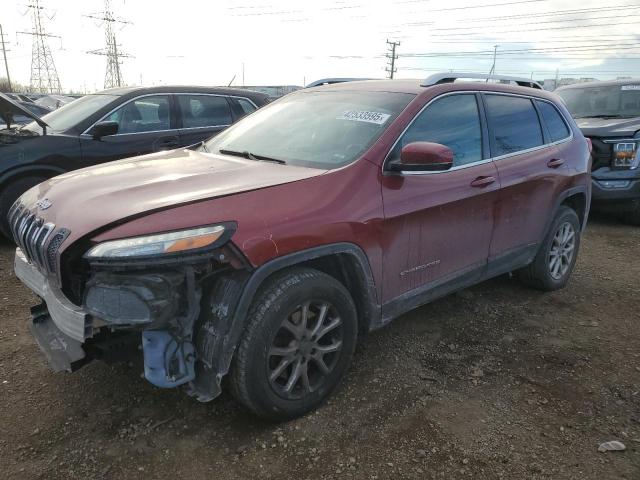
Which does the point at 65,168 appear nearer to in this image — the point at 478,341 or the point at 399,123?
the point at 399,123

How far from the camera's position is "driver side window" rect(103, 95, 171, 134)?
5.72 m

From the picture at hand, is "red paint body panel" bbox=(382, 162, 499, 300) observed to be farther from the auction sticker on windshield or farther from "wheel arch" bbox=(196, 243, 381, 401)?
the auction sticker on windshield

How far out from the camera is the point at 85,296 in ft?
7.43

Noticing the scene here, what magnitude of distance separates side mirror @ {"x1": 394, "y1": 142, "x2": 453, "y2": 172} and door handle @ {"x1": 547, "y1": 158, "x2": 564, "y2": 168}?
1.68 m

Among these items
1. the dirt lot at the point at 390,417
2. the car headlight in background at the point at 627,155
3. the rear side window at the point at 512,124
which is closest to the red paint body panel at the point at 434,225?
the rear side window at the point at 512,124

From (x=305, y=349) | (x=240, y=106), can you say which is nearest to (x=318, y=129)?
(x=305, y=349)

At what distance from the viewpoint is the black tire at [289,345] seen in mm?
2406

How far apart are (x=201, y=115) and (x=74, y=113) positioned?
4.62ft

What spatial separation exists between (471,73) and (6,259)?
15.2ft

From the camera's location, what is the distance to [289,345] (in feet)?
Result: 8.50

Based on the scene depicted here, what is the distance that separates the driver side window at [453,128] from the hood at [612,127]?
14.0 ft

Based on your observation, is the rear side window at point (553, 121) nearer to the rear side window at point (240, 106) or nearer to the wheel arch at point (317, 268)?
the wheel arch at point (317, 268)

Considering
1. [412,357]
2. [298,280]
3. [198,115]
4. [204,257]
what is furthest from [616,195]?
[204,257]

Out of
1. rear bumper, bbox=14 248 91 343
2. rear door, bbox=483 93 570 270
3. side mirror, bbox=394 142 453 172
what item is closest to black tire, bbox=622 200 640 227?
rear door, bbox=483 93 570 270
